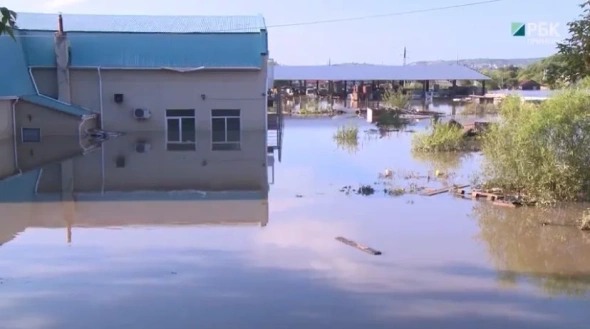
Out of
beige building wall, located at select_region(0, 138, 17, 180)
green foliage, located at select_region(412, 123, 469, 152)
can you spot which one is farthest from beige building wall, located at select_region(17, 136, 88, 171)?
green foliage, located at select_region(412, 123, 469, 152)

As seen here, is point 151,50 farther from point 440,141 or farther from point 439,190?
point 439,190

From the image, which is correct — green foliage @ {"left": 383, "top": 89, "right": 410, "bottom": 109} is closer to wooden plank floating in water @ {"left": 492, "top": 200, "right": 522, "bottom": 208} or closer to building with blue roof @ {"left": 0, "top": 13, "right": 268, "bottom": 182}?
building with blue roof @ {"left": 0, "top": 13, "right": 268, "bottom": 182}

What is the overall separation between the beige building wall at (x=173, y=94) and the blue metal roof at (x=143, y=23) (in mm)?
3072

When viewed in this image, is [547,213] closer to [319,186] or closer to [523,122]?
[523,122]

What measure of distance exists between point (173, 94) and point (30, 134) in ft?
21.7

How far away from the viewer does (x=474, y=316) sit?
7.93 m

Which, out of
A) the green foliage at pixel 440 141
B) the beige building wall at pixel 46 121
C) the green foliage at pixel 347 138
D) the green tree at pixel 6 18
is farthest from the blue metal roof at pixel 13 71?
the green tree at pixel 6 18

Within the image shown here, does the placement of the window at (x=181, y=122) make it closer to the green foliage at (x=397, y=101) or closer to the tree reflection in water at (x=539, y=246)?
the green foliage at (x=397, y=101)

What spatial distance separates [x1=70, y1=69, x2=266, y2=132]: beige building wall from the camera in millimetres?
30891

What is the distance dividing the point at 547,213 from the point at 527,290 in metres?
5.23

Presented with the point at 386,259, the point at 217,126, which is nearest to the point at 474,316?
the point at 386,259

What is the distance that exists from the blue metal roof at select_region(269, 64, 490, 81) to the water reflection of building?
3127 cm

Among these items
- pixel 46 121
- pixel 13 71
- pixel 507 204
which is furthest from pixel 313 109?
pixel 507 204

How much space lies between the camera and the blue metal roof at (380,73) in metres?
54.8
